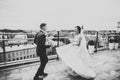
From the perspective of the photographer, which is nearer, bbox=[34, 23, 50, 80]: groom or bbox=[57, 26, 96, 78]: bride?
bbox=[34, 23, 50, 80]: groom

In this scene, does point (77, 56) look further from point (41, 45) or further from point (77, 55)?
point (41, 45)

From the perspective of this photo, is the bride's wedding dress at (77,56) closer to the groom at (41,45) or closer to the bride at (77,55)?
the bride at (77,55)

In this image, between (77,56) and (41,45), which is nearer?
(41,45)

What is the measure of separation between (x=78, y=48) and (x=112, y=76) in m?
1.27

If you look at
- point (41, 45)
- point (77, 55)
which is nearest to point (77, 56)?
point (77, 55)

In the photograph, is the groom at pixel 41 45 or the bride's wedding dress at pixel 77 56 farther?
the bride's wedding dress at pixel 77 56

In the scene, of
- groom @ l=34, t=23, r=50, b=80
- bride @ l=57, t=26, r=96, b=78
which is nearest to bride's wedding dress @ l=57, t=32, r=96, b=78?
bride @ l=57, t=26, r=96, b=78

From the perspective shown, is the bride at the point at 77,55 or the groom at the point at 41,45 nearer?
the groom at the point at 41,45

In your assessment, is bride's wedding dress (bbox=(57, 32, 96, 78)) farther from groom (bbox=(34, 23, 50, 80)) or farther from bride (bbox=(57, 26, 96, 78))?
groom (bbox=(34, 23, 50, 80))

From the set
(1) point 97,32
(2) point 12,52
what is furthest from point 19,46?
(1) point 97,32

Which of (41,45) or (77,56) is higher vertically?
(41,45)

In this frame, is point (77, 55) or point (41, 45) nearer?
point (41, 45)

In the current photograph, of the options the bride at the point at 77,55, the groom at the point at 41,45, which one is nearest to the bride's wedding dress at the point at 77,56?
the bride at the point at 77,55

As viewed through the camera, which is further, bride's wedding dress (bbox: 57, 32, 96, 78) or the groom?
bride's wedding dress (bbox: 57, 32, 96, 78)
